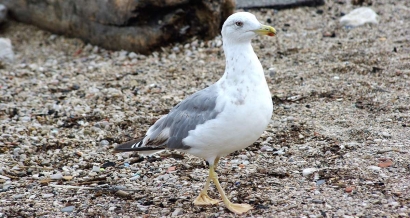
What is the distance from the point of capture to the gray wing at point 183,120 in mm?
4180

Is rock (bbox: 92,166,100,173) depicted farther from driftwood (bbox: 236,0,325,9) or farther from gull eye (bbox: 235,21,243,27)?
driftwood (bbox: 236,0,325,9)

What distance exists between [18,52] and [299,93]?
14.8 feet

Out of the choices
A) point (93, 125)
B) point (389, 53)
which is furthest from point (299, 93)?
point (93, 125)

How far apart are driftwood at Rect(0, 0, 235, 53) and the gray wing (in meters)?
3.70

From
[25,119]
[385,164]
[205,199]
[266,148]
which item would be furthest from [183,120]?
[25,119]

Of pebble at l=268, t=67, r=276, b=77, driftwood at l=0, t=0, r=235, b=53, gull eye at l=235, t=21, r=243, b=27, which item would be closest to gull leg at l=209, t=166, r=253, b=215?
gull eye at l=235, t=21, r=243, b=27

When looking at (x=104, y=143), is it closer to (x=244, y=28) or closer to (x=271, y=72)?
(x=244, y=28)

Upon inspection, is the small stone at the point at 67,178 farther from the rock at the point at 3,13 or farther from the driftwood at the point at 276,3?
the rock at the point at 3,13

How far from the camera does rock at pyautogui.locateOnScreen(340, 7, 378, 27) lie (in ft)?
28.5

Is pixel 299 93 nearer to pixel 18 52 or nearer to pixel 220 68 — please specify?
pixel 220 68

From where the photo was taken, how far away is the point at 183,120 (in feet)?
14.3

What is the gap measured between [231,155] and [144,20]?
11.4ft

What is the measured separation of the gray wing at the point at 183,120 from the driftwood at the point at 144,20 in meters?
3.70

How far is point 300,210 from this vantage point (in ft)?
13.4
